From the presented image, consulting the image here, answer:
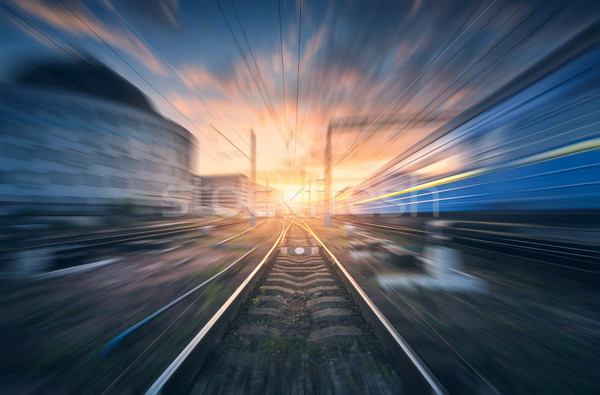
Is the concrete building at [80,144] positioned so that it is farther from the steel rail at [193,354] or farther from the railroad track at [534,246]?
the railroad track at [534,246]

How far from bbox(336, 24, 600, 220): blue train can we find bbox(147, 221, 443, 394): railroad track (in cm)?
378

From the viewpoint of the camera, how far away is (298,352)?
1950 mm

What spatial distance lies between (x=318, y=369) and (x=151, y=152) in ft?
160

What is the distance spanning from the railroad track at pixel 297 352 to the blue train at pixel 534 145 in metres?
3.78

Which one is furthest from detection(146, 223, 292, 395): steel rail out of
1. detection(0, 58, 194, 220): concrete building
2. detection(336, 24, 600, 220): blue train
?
detection(0, 58, 194, 220): concrete building

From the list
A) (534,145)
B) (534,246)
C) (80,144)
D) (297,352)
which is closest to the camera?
(297,352)

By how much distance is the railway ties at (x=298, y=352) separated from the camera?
158cm

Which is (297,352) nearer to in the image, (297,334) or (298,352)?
(298,352)

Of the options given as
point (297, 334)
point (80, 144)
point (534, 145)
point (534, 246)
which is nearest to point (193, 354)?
point (297, 334)

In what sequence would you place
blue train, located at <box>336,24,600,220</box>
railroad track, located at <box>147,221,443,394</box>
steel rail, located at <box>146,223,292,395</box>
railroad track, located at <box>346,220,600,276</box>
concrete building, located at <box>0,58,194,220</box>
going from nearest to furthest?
steel rail, located at <box>146,223,292,395</box>
railroad track, located at <box>147,221,443,394</box>
blue train, located at <box>336,24,600,220</box>
railroad track, located at <box>346,220,600,276</box>
concrete building, located at <box>0,58,194,220</box>

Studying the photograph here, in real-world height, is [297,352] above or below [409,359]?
below

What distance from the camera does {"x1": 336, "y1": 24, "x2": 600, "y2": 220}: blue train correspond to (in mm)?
3088

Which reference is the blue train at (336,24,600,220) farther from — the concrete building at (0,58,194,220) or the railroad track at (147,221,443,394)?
the concrete building at (0,58,194,220)

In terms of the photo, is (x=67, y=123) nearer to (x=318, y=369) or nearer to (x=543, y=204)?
(x=318, y=369)
